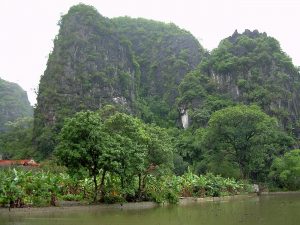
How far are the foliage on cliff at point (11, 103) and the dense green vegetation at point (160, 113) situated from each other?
28.2m

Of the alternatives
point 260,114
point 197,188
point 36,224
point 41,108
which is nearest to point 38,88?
point 41,108

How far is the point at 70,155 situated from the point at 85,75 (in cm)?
6199

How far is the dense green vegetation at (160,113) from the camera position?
29.5 meters

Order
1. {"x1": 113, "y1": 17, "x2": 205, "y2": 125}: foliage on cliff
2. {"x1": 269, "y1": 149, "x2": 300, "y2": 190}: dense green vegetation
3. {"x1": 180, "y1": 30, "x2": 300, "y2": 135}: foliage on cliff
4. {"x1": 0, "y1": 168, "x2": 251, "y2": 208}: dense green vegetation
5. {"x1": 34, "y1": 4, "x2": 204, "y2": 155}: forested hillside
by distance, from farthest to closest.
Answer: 1. {"x1": 113, "y1": 17, "x2": 205, "y2": 125}: foliage on cliff
2. {"x1": 34, "y1": 4, "x2": 204, "y2": 155}: forested hillside
3. {"x1": 180, "y1": 30, "x2": 300, "y2": 135}: foliage on cliff
4. {"x1": 269, "y1": 149, "x2": 300, "y2": 190}: dense green vegetation
5. {"x1": 0, "y1": 168, "x2": 251, "y2": 208}: dense green vegetation

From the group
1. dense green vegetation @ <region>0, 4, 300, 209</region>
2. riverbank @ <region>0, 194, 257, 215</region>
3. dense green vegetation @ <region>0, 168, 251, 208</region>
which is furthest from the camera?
dense green vegetation @ <region>0, 4, 300, 209</region>

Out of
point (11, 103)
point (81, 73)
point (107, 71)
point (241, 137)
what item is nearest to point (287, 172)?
point (241, 137)

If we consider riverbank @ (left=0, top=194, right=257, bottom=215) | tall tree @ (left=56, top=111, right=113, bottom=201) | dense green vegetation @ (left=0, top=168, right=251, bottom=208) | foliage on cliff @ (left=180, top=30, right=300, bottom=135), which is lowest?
riverbank @ (left=0, top=194, right=257, bottom=215)

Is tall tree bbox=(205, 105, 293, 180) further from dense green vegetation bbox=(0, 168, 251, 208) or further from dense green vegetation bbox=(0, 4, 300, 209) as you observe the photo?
dense green vegetation bbox=(0, 168, 251, 208)

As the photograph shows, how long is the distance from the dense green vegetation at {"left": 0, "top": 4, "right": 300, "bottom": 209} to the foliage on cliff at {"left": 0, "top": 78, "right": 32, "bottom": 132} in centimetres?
2816

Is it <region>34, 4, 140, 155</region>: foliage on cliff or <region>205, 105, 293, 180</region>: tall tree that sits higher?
<region>34, 4, 140, 155</region>: foliage on cliff

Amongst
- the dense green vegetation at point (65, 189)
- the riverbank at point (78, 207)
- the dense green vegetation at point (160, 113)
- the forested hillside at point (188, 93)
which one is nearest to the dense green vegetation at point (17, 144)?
the dense green vegetation at point (160, 113)

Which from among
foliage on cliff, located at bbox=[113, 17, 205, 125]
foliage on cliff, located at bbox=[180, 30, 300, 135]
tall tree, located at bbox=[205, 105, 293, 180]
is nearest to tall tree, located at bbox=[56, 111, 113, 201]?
tall tree, located at bbox=[205, 105, 293, 180]

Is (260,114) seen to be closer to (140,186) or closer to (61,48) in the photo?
(140,186)

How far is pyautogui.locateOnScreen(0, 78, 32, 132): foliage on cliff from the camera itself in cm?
12131
